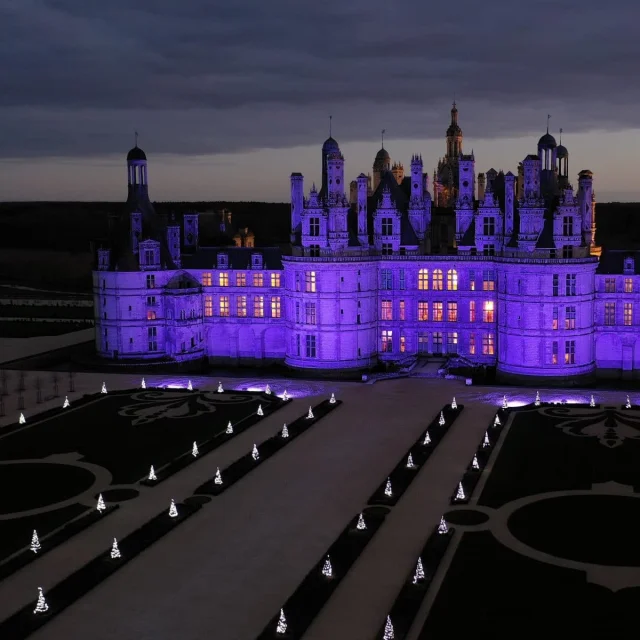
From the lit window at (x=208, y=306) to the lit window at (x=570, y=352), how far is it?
2669 centimetres

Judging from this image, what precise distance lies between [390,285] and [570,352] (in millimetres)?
14055

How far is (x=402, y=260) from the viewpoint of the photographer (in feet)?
237

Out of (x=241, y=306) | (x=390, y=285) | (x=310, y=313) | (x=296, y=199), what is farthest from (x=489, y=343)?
(x=241, y=306)

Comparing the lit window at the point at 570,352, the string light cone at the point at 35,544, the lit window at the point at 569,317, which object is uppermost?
the lit window at the point at 569,317

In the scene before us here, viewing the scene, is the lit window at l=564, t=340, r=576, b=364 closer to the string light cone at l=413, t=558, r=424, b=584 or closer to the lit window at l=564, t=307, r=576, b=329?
the lit window at l=564, t=307, r=576, b=329

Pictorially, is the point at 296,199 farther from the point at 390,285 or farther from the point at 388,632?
the point at 388,632

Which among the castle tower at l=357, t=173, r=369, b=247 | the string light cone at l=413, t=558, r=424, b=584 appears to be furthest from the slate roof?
the string light cone at l=413, t=558, r=424, b=584

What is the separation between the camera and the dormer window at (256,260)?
74.3m

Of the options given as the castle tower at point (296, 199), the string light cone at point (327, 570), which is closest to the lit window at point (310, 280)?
the castle tower at point (296, 199)

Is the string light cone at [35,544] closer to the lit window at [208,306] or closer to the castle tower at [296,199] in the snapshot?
the castle tower at [296,199]

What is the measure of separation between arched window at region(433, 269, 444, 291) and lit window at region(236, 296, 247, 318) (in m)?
14.5

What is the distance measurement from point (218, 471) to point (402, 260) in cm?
3383

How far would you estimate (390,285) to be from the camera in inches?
2864

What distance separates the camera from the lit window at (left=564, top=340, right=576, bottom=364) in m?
66.8
